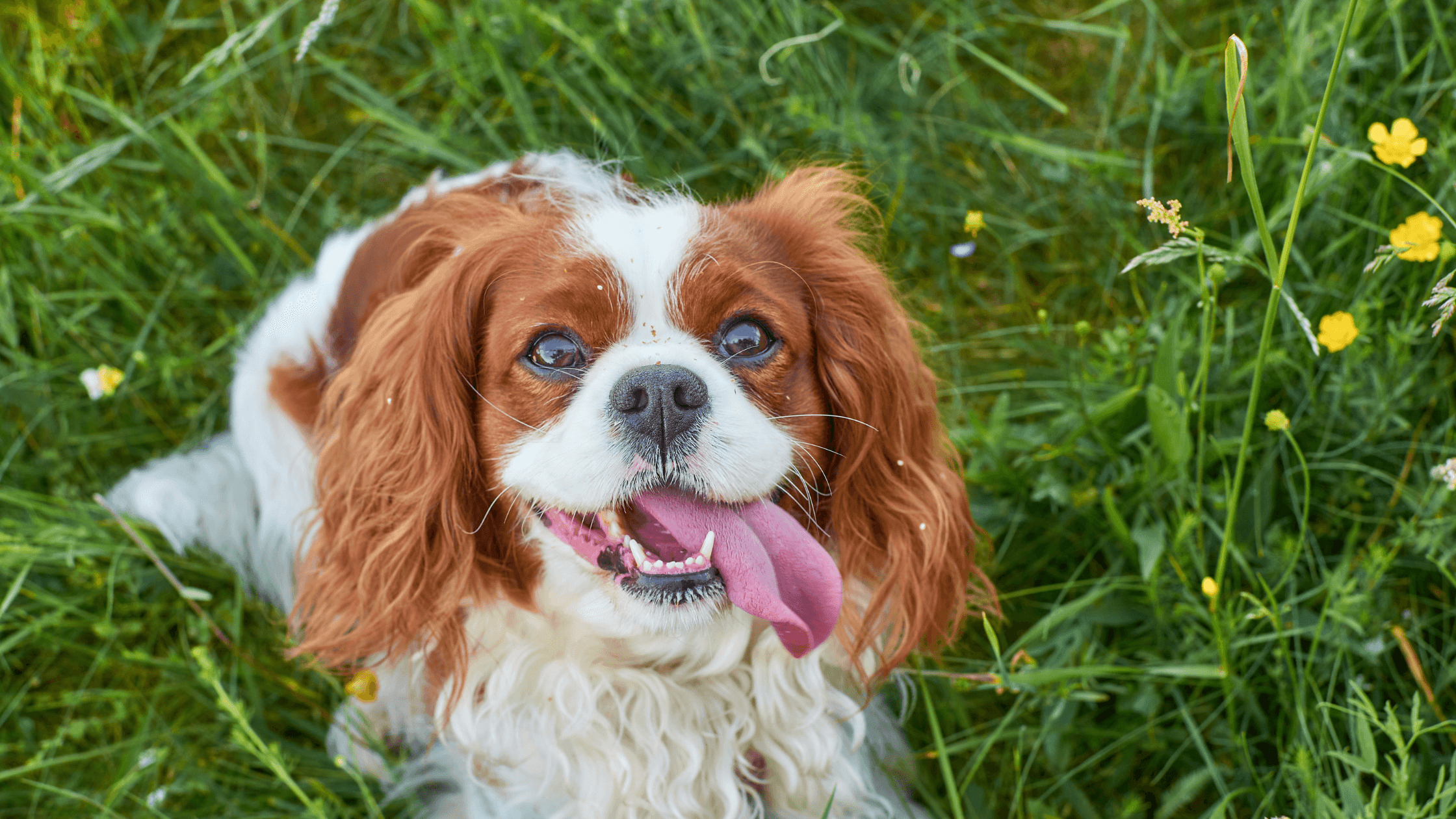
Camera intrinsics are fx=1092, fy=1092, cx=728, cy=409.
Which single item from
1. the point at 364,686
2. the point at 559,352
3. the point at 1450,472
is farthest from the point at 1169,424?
the point at 364,686

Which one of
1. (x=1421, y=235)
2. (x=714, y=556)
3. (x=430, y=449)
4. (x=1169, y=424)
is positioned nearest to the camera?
(x=714, y=556)

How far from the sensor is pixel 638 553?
6.36 feet

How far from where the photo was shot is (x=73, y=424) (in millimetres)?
3299

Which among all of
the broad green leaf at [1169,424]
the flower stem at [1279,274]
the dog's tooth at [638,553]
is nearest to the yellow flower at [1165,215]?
the flower stem at [1279,274]

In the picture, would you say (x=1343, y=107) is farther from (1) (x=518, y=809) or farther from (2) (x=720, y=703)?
(1) (x=518, y=809)

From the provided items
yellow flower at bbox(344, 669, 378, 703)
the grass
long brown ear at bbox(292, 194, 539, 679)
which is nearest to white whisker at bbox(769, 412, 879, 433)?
the grass

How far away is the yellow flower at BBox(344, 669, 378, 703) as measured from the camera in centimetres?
234

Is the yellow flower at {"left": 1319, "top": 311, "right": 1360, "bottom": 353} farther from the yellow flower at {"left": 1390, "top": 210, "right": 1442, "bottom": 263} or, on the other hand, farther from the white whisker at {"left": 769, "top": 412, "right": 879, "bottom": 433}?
the white whisker at {"left": 769, "top": 412, "right": 879, "bottom": 433}

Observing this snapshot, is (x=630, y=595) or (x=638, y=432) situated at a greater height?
(x=638, y=432)

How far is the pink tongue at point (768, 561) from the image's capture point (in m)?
1.91

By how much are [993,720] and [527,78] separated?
234 cm

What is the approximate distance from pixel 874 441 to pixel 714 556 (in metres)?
0.44

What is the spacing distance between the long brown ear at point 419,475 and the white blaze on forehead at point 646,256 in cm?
21

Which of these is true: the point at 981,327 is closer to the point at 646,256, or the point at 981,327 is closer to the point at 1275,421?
the point at 1275,421
